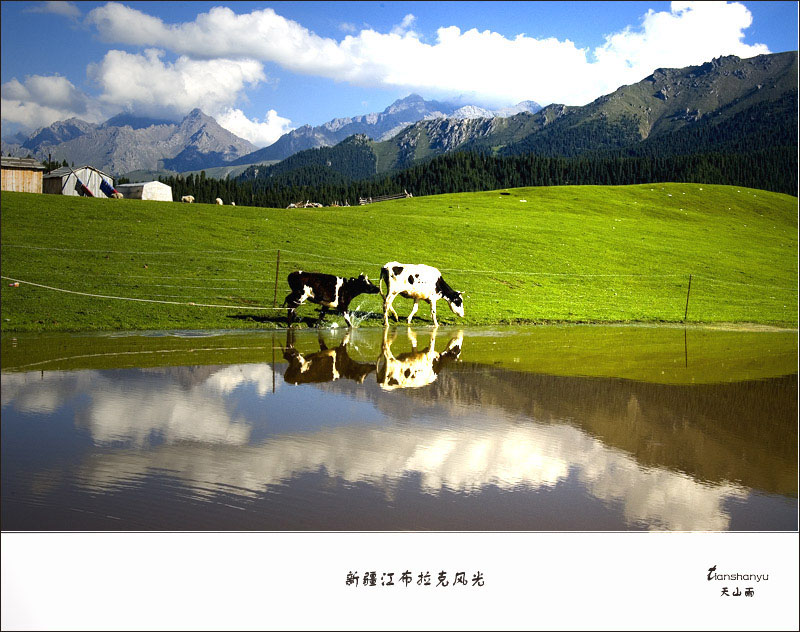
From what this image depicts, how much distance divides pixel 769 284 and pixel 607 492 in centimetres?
3710

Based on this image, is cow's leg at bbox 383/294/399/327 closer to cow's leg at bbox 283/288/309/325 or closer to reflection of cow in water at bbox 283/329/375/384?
cow's leg at bbox 283/288/309/325

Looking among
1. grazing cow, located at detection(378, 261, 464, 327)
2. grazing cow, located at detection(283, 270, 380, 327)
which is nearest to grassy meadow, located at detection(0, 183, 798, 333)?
grazing cow, located at detection(283, 270, 380, 327)

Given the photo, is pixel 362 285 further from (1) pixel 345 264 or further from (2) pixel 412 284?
(1) pixel 345 264

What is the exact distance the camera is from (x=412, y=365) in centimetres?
1502

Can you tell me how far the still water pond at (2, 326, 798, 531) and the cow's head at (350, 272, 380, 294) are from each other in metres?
5.67

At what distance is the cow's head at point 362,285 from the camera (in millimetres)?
21469

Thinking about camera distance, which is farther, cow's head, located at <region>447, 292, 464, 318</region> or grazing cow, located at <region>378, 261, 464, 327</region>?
cow's head, located at <region>447, 292, 464, 318</region>

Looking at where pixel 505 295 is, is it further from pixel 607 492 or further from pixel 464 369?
pixel 607 492

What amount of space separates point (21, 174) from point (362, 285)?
3934cm

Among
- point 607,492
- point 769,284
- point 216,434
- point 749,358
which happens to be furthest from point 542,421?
point 769,284

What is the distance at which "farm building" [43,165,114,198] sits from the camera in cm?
5843

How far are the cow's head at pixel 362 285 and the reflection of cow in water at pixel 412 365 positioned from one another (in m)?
2.95

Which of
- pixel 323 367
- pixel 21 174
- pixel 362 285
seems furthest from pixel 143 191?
pixel 323 367

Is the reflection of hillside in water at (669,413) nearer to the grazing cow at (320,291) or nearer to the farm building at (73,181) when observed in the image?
the grazing cow at (320,291)
